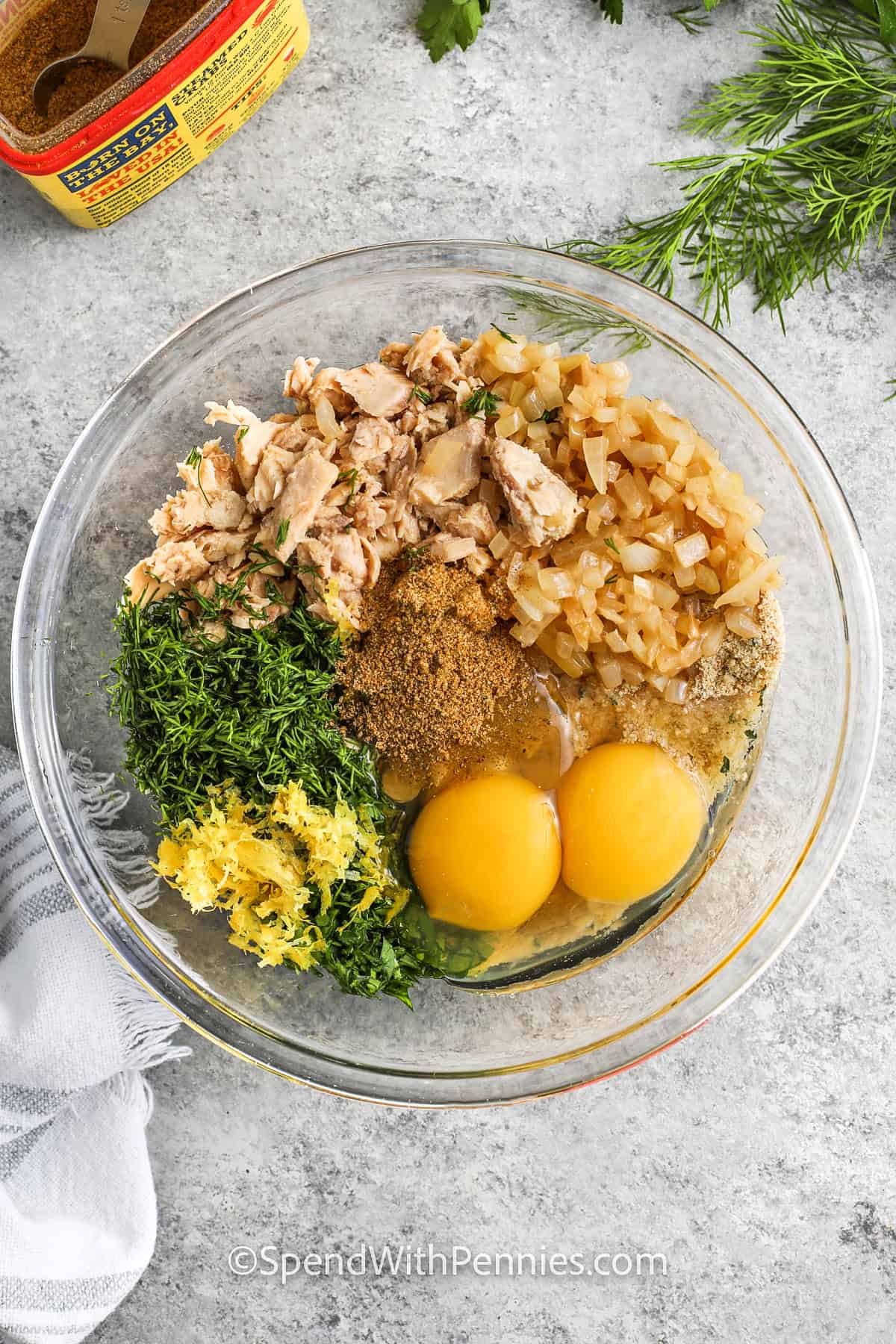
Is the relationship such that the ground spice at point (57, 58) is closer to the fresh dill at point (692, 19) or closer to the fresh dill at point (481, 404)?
the fresh dill at point (481, 404)

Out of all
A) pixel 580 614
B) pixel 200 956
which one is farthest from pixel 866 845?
pixel 200 956

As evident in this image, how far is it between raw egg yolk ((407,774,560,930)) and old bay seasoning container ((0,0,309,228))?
4.89 feet

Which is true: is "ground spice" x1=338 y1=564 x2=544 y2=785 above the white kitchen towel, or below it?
above

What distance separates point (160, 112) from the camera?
1.90m

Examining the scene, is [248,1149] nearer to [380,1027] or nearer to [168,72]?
[380,1027]

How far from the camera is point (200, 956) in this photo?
209 centimetres

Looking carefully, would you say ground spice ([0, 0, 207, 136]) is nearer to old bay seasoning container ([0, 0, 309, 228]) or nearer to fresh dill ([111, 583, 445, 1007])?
old bay seasoning container ([0, 0, 309, 228])

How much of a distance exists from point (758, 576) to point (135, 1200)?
6.45ft

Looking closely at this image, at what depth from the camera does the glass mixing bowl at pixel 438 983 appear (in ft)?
6.70

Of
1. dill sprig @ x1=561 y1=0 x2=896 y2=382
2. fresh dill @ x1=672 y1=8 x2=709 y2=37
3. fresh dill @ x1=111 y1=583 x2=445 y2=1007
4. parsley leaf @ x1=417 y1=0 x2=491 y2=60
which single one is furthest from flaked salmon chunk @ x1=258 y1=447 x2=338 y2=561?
fresh dill @ x1=672 y1=8 x2=709 y2=37

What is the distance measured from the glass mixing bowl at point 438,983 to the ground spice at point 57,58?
50 cm

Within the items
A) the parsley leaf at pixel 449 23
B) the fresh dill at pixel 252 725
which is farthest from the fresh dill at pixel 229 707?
the parsley leaf at pixel 449 23

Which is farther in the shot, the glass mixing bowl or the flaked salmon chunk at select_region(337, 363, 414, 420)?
the glass mixing bowl

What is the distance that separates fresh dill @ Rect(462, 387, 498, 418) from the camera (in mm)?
1928
